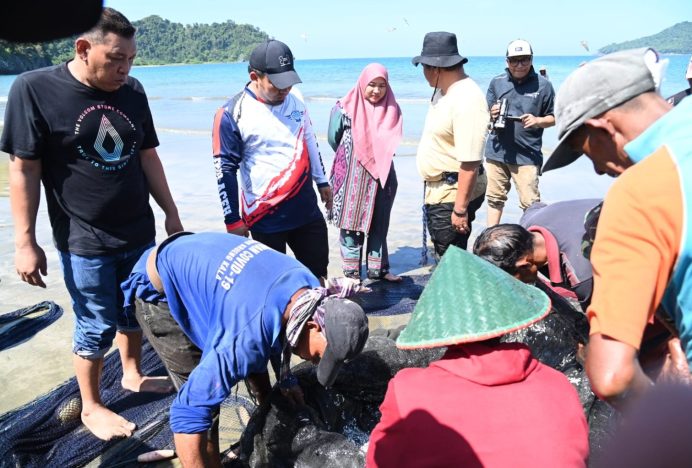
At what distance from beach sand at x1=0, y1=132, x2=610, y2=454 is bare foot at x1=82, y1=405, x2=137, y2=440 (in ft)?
1.40

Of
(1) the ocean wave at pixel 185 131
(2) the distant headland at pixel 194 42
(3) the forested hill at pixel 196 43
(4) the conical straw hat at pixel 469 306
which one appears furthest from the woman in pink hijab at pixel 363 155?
(3) the forested hill at pixel 196 43

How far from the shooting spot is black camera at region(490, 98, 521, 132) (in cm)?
499

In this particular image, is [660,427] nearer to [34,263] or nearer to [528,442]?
[528,442]

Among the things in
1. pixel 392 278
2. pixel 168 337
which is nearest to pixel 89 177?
pixel 168 337

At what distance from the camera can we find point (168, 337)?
2496mm

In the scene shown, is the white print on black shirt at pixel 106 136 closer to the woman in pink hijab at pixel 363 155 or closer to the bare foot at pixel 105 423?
the bare foot at pixel 105 423

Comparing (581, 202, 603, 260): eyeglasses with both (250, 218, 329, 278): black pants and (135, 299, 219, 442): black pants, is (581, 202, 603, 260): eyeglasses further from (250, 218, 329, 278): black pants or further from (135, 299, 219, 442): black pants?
(250, 218, 329, 278): black pants

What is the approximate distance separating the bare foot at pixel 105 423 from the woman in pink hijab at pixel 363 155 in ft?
6.59

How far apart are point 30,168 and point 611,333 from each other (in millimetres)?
2329

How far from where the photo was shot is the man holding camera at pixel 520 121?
5.03m

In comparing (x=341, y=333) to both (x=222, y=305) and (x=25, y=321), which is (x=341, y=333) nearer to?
(x=222, y=305)

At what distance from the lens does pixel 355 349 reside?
196 cm

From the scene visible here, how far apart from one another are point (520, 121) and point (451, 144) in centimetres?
139

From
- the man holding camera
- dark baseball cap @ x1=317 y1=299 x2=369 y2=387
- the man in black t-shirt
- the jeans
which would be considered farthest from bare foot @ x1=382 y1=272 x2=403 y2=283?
dark baseball cap @ x1=317 y1=299 x2=369 y2=387
